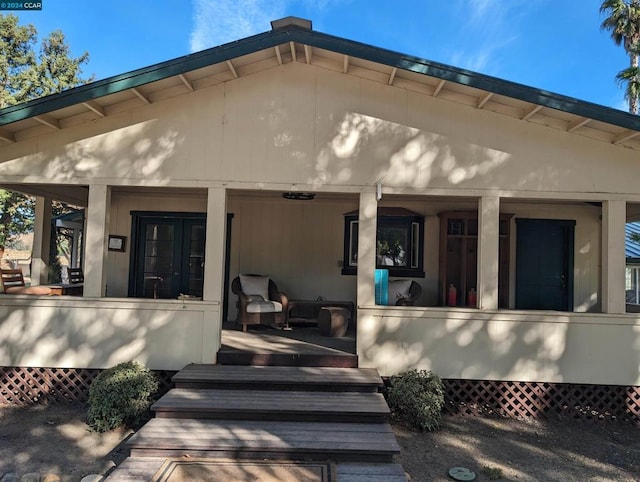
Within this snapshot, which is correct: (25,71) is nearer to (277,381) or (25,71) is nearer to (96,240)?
(96,240)

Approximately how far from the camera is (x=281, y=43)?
16.3ft

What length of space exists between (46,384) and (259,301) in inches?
115

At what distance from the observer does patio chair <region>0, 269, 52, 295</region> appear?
5672 mm

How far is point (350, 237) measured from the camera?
775cm

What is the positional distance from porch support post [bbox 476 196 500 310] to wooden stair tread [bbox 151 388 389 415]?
1875mm

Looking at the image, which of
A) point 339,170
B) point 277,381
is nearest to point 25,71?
point 339,170

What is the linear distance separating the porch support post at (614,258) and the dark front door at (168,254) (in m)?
6.09

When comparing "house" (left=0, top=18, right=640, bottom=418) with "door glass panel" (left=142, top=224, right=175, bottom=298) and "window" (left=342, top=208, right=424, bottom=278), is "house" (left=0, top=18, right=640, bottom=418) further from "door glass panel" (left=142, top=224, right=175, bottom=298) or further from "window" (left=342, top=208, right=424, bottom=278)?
"door glass panel" (left=142, top=224, right=175, bottom=298)

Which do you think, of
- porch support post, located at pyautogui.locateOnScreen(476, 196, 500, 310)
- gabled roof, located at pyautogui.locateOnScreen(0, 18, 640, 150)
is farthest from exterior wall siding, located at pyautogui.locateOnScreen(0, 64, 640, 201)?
porch support post, located at pyautogui.locateOnScreen(476, 196, 500, 310)

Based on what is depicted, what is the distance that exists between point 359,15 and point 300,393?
1130cm

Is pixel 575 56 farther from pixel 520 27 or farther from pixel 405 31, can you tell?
pixel 405 31

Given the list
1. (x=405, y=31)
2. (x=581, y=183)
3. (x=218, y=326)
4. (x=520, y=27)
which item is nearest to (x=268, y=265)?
(x=218, y=326)

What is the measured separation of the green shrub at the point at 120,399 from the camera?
178 inches

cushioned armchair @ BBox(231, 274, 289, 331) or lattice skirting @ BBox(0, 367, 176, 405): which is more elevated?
cushioned armchair @ BBox(231, 274, 289, 331)
